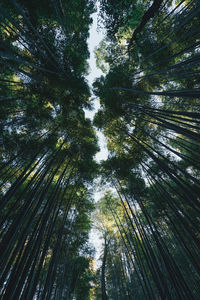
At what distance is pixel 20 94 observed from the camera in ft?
15.7

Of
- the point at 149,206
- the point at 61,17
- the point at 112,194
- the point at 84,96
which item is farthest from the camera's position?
the point at 112,194

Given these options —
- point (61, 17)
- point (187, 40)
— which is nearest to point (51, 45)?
point (61, 17)

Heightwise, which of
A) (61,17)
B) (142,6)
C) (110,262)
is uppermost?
(142,6)

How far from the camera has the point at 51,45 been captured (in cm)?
439

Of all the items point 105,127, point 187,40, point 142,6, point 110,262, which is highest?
point 142,6

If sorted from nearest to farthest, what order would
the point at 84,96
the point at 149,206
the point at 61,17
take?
the point at 61,17 → the point at 84,96 → the point at 149,206

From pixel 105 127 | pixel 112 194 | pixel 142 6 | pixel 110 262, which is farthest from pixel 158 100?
pixel 110 262

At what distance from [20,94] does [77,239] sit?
7.08 meters

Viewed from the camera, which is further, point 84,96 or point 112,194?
point 112,194

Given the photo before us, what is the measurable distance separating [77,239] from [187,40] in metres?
9.67

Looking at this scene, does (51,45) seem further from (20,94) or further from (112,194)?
(112,194)

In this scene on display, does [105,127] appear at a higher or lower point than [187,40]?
higher

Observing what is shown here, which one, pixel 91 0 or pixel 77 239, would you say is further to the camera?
pixel 77 239

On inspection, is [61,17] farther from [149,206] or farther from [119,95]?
[149,206]
